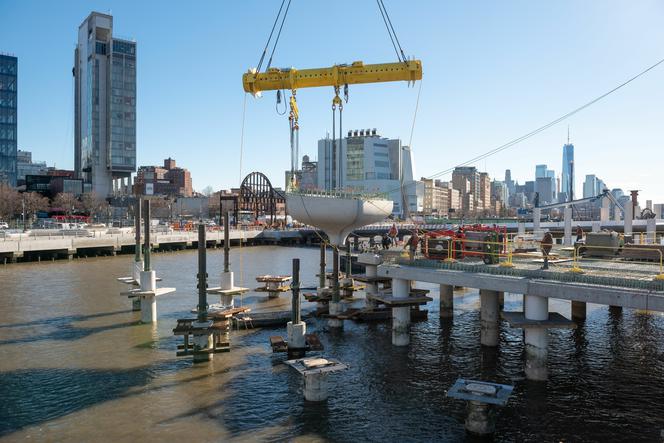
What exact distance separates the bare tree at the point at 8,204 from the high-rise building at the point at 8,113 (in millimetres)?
69326

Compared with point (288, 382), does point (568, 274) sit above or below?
above

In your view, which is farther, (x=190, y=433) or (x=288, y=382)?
(x=288, y=382)

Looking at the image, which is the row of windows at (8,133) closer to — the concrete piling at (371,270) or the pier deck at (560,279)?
the concrete piling at (371,270)

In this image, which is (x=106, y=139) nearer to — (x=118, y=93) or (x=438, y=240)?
(x=118, y=93)

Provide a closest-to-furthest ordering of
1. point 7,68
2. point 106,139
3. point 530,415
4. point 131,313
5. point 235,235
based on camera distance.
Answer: point 530,415, point 131,313, point 235,235, point 106,139, point 7,68

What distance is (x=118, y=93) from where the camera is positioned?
151 m

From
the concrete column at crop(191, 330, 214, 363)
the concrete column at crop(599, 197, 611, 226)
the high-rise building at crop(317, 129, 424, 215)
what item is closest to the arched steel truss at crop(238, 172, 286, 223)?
the high-rise building at crop(317, 129, 424, 215)

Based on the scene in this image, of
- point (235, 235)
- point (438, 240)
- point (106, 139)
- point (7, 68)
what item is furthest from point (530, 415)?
point (7, 68)

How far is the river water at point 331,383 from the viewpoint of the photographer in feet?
52.3

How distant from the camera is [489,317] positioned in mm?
24953

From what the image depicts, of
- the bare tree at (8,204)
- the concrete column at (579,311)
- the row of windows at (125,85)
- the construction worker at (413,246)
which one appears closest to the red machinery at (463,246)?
the construction worker at (413,246)

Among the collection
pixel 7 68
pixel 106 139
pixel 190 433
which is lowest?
pixel 190 433

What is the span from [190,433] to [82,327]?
16989 mm

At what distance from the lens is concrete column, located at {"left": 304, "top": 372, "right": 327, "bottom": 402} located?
58.9 ft
